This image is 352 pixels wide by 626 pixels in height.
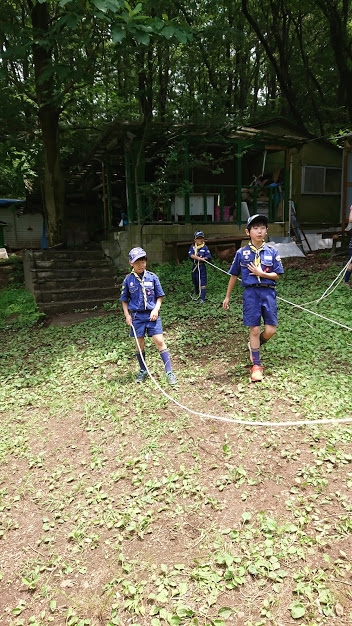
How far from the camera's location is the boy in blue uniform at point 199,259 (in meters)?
8.62

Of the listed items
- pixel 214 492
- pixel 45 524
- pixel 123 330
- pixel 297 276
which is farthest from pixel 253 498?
pixel 297 276

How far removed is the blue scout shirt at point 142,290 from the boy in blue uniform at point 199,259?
3.73 metres

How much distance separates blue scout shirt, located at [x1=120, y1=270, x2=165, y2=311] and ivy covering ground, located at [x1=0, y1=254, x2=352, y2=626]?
0.99m

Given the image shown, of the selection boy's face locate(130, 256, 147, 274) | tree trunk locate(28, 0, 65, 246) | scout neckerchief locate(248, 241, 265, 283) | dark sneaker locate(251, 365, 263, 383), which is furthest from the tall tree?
dark sneaker locate(251, 365, 263, 383)

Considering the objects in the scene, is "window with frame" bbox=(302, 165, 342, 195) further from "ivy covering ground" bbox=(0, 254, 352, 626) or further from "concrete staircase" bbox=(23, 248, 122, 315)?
"ivy covering ground" bbox=(0, 254, 352, 626)

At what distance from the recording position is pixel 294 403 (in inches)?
165

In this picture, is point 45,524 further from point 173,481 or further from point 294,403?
point 294,403

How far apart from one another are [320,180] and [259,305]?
14.2m

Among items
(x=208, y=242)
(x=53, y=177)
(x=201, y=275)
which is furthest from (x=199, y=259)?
(x=53, y=177)

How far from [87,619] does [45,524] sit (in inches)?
35.7

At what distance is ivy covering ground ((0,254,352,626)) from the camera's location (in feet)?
7.81

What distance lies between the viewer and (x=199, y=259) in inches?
338

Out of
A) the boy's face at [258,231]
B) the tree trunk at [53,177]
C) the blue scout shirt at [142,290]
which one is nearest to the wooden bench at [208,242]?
the tree trunk at [53,177]

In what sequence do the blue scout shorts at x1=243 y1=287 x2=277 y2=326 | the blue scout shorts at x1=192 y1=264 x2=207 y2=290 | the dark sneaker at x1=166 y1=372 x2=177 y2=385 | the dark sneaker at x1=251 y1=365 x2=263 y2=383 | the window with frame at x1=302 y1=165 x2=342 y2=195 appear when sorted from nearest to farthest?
the blue scout shorts at x1=243 y1=287 x2=277 y2=326 < the dark sneaker at x1=251 y1=365 x2=263 y2=383 < the dark sneaker at x1=166 y1=372 x2=177 y2=385 < the blue scout shorts at x1=192 y1=264 x2=207 y2=290 < the window with frame at x1=302 y1=165 x2=342 y2=195
